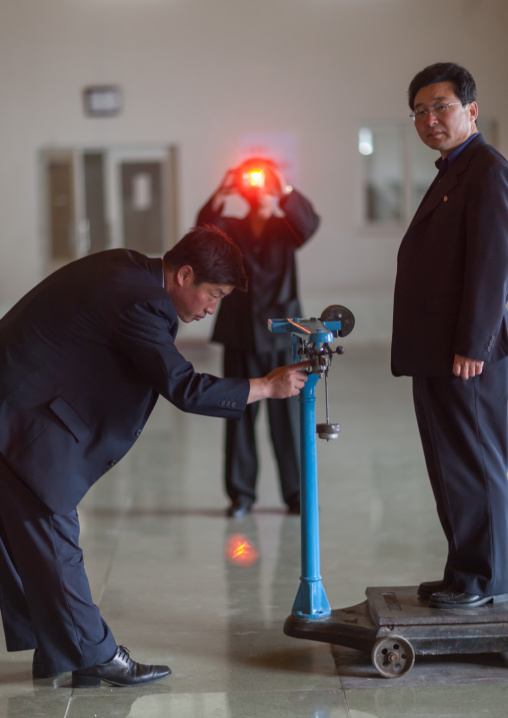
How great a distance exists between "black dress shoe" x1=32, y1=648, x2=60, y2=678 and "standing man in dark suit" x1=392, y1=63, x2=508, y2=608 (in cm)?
109

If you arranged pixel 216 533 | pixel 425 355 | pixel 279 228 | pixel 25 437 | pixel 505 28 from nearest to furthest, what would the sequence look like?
1. pixel 25 437
2. pixel 425 355
3. pixel 216 533
4. pixel 279 228
5. pixel 505 28

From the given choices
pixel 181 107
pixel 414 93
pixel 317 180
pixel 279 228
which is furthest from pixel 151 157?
pixel 414 93

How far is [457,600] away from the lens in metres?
2.53

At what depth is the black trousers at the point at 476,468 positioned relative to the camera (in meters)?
2.52

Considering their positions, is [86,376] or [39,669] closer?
[86,376]

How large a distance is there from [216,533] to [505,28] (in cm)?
861

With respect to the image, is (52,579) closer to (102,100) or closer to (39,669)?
(39,669)

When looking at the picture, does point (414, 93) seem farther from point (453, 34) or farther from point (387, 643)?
point (453, 34)

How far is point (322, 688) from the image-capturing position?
7.99 feet

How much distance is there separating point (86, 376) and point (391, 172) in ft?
30.0

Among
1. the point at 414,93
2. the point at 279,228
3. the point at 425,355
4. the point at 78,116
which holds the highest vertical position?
the point at 78,116

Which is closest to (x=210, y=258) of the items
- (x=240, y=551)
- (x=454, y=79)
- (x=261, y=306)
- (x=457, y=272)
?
(x=457, y=272)

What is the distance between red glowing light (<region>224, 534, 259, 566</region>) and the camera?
11.7ft

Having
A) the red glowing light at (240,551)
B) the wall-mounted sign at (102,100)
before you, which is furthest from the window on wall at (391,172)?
the red glowing light at (240,551)
